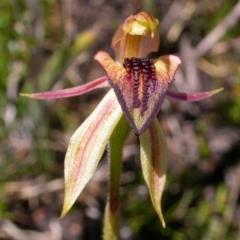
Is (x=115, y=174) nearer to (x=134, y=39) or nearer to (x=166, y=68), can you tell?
(x=166, y=68)

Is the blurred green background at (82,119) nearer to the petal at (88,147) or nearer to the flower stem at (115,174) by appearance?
the flower stem at (115,174)

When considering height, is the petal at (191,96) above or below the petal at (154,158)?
above

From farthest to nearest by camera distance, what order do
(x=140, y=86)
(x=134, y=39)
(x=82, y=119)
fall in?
(x=82, y=119), (x=134, y=39), (x=140, y=86)

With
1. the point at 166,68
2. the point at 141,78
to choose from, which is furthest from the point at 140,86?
the point at 166,68

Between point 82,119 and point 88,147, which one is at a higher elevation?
point 88,147

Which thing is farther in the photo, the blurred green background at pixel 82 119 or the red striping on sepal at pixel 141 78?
the blurred green background at pixel 82 119

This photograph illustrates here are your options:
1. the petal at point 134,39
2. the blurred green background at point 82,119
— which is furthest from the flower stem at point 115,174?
the blurred green background at point 82,119
